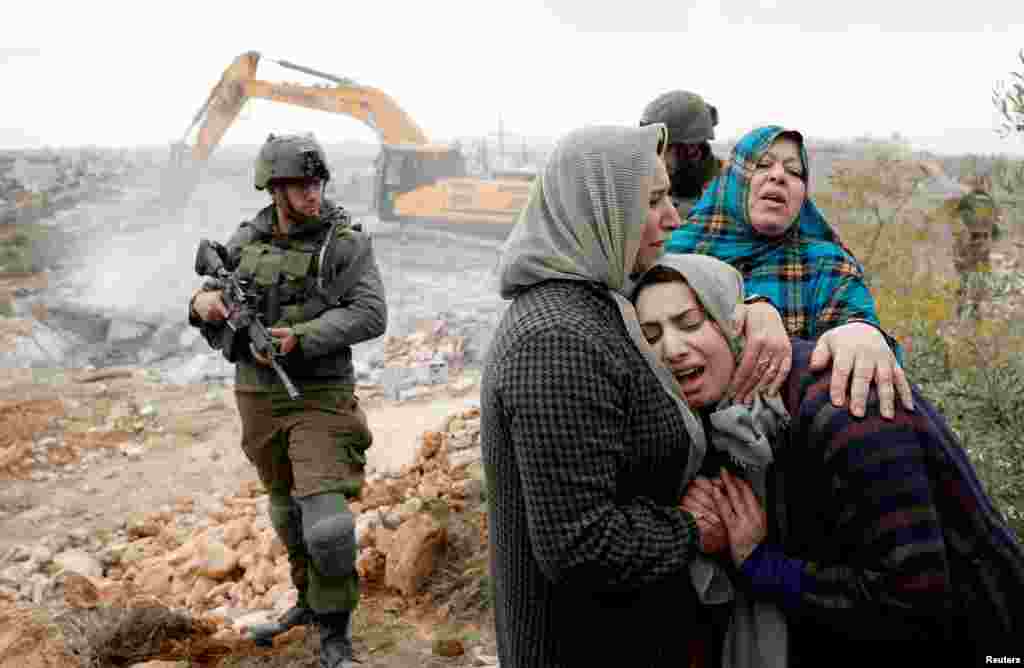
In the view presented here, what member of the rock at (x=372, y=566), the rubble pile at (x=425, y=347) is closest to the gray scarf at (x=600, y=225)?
the rock at (x=372, y=566)

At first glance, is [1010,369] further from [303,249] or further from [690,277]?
[303,249]

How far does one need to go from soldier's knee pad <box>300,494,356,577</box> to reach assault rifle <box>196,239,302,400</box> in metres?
0.38

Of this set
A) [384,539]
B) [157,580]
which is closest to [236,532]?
[157,580]

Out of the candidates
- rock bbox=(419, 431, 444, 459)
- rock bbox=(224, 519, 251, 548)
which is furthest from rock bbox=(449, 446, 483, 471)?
rock bbox=(224, 519, 251, 548)

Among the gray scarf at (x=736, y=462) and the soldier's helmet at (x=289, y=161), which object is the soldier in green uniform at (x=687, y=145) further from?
the gray scarf at (x=736, y=462)

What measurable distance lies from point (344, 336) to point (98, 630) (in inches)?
58.9

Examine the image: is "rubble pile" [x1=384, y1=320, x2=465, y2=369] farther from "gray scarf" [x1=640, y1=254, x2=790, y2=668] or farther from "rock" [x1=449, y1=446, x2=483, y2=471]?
"gray scarf" [x1=640, y1=254, x2=790, y2=668]

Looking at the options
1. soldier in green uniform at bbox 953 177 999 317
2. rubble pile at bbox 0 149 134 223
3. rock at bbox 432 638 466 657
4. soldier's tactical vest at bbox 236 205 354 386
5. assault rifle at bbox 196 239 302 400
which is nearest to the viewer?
assault rifle at bbox 196 239 302 400

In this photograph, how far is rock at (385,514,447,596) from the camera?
3.79 metres

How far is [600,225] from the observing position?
52.4 inches

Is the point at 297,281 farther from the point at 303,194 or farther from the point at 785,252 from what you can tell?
the point at 785,252

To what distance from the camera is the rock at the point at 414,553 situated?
379 centimetres

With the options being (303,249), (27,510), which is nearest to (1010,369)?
(303,249)

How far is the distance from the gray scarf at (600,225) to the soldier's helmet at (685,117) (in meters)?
1.84
